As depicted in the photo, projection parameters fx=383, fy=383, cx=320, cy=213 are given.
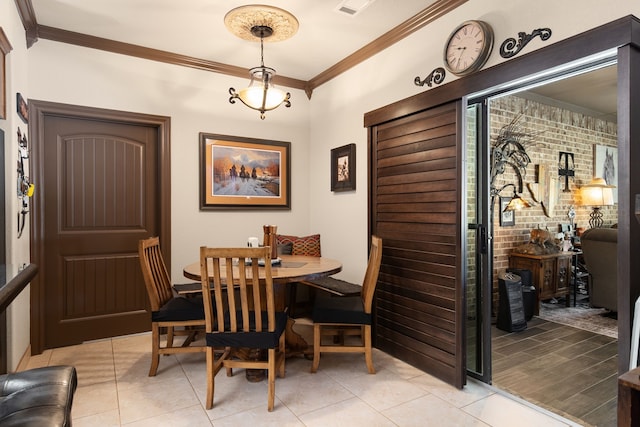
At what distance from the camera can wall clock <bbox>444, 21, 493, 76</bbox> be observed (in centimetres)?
238

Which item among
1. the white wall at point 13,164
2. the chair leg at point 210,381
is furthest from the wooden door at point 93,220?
the chair leg at point 210,381

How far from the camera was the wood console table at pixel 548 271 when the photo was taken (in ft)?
13.7

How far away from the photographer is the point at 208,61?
12.7 feet

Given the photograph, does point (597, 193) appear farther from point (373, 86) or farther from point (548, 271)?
point (373, 86)

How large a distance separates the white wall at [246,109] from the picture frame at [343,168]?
9 cm

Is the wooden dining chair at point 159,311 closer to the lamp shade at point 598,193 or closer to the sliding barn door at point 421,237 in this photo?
the sliding barn door at point 421,237

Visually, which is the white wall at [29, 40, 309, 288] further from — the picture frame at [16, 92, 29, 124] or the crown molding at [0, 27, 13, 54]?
the crown molding at [0, 27, 13, 54]

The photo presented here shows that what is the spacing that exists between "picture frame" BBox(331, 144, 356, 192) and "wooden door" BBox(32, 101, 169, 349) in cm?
170

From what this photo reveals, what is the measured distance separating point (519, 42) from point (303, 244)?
260 centimetres

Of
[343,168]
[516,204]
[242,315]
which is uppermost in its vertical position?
[343,168]

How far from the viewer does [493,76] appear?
2.35 m

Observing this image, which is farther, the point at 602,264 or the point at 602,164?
the point at 602,164

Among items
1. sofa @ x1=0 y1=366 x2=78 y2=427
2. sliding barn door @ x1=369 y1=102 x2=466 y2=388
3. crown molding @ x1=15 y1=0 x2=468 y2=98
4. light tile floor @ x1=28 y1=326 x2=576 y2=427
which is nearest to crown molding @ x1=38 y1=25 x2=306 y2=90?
crown molding @ x1=15 y1=0 x2=468 y2=98

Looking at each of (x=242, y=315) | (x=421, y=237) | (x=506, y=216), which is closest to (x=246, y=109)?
(x=421, y=237)
